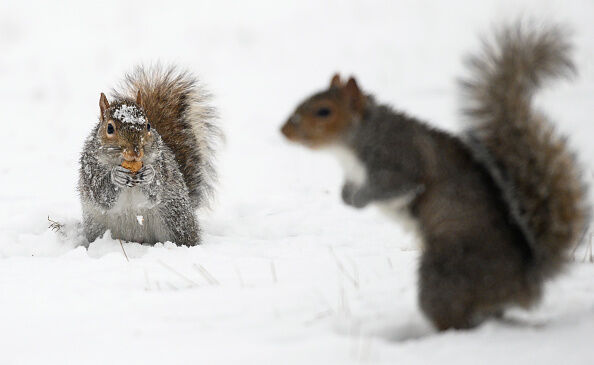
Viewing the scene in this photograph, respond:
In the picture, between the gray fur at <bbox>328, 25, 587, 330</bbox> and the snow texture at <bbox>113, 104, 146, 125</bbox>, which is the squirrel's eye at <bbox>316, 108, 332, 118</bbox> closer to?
the gray fur at <bbox>328, 25, 587, 330</bbox>

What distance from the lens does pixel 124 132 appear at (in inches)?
145

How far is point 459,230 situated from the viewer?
6.93ft

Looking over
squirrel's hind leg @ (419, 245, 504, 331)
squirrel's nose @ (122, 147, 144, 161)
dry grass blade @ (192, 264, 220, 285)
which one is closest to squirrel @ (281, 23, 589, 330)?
squirrel's hind leg @ (419, 245, 504, 331)

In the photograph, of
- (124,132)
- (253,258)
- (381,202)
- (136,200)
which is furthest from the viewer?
(136,200)

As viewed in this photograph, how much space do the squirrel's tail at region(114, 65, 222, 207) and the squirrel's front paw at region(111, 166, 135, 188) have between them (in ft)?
2.52

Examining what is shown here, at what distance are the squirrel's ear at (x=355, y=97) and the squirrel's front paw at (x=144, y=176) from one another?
1.68m

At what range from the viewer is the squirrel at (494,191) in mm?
2055

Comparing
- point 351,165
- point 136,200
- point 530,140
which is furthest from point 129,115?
point 530,140

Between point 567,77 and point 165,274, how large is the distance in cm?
191

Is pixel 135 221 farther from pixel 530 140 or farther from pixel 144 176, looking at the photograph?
pixel 530 140

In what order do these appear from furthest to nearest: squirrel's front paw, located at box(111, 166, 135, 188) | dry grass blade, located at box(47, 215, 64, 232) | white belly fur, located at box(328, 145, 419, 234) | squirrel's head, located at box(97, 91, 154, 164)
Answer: dry grass blade, located at box(47, 215, 64, 232), squirrel's front paw, located at box(111, 166, 135, 188), squirrel's head, located at box(97, 91, 154, 164), white belly fur, located at box(328, 145, 419, 234)

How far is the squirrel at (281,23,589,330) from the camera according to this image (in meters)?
2.05

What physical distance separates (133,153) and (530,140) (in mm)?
2322

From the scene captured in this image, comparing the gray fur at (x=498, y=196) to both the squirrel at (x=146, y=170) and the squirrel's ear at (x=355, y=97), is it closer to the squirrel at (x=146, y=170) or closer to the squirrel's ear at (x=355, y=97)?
the squirrel's ear at (x=355, y=97)
